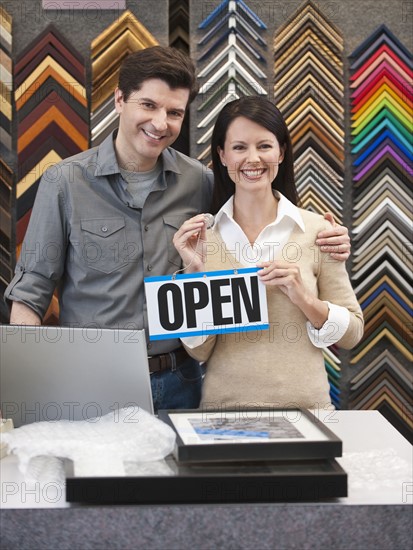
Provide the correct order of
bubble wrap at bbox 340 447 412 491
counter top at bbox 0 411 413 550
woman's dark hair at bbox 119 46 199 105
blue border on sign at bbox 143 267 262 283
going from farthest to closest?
woman's dark hair at bbox 119 46 199 105
blue border on sign at bbox 143 267 262 283
bubble wrap at bbox 340 447 412 491
counter top at bbox 0 411 413 550

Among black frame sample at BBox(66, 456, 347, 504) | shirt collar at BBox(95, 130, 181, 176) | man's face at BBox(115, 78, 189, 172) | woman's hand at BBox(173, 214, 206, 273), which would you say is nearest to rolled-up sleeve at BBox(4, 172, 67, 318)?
shirt collar at BBox(95, 130, 181, 176)

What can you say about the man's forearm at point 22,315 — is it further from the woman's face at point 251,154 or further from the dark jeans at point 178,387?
the woman's face at point 251,154

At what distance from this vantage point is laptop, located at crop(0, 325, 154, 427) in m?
1.58

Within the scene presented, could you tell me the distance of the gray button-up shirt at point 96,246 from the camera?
6.67 feet

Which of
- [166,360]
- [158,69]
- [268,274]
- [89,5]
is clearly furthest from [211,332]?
[89,5]

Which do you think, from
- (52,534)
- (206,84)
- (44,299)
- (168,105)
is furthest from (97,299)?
(206,84)

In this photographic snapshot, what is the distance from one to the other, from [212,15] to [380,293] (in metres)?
1.30

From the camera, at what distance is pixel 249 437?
1.39 meters

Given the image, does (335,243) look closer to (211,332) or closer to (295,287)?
(295,287)

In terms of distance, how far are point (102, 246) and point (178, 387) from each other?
0.41 metres

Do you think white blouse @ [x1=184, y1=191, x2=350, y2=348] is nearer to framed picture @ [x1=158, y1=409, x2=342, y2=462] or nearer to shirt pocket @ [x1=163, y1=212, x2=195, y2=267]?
→ shirt pocket @ [x1=163, y1=212, x2=195, y2=267]

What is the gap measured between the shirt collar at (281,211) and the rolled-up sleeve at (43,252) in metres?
0.41

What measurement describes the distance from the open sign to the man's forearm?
0.39 meters

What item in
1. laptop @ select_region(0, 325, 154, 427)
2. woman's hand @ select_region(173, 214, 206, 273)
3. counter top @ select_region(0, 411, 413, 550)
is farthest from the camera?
woman's hand @ select_region(173, 214, 206, 273)
